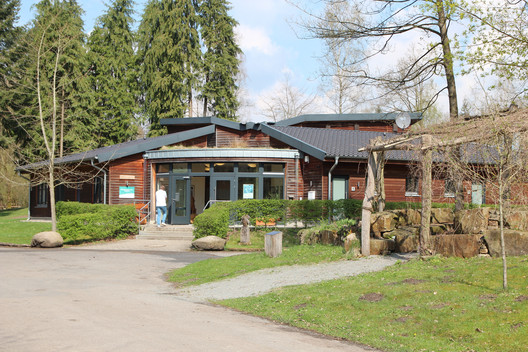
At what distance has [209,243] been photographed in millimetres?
18297

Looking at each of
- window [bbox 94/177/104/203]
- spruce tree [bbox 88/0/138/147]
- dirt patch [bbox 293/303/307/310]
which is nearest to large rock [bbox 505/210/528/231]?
dirt patch [bbox 293/303/307/310]

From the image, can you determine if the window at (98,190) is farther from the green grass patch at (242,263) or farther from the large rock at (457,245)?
the large rock at (457,245)

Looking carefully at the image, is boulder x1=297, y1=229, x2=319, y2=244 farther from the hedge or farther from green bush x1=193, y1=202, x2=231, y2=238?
green bush x1=193, y1=202, x2=231, y2=238

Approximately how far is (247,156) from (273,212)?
3.57 metres

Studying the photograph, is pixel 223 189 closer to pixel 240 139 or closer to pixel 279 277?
pixel 240 139

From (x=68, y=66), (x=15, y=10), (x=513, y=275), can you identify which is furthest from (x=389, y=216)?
(x=15, y=10)

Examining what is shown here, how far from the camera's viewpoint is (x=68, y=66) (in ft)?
136

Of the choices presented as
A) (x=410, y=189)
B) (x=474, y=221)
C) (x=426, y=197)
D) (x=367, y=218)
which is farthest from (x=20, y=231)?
(x=474, y=221)

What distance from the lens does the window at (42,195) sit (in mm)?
33281

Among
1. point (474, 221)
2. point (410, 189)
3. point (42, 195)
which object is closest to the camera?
point (474, 221)

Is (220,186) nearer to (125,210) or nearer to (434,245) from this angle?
(125,210)

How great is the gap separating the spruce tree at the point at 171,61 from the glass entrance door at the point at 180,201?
19206 millimetres

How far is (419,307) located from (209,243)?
1136 cm

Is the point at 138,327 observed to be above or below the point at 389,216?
below
